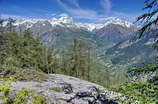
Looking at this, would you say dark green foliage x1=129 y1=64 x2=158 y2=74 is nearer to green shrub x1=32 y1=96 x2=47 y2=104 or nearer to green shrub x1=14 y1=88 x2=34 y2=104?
green shrub x1=32 y1=96 x2=47 y2=104

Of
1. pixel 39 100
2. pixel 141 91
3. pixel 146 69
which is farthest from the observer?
pixel 39 100

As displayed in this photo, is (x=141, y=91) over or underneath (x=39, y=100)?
over

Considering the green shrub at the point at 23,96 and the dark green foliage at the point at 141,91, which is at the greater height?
the dark green foliage at the point at 141,91

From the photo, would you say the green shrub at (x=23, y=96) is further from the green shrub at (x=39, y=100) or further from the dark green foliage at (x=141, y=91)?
the dark green foliage at (x=141, y=91)

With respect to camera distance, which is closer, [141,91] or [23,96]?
[141,91]

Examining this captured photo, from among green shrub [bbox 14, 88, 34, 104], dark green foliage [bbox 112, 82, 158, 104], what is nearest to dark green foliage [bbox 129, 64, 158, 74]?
dark green foliage [bbox 112, 82, 158, 104]

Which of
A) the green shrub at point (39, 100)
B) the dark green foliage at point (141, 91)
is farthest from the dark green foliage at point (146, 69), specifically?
the green shrub at point (39, 100)

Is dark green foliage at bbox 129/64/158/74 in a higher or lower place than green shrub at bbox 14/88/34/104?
higher

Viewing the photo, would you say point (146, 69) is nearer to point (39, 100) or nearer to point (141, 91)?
point (141, 91)

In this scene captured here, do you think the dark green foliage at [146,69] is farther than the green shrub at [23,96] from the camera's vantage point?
No

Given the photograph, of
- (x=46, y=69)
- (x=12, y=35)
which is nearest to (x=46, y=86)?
(x=12, y=35)

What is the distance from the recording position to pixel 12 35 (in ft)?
206

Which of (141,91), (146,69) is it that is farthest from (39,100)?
(146,69)

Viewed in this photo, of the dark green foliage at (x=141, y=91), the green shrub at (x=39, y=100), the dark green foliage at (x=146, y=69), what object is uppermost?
the dark green foliage at (x=146, y=69)
